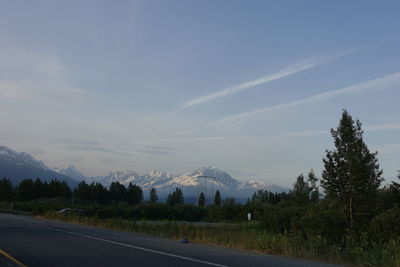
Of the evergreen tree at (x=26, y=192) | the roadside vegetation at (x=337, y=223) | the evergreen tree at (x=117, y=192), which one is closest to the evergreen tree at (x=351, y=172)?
the roadside vegetation at (x=337, y=223)

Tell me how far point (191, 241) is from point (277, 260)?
6.40 m

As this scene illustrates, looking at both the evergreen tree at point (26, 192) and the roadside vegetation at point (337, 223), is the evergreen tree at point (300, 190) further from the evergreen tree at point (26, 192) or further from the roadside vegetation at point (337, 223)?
the evergreen tree at point (26, 192)

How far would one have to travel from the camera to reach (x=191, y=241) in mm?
17500

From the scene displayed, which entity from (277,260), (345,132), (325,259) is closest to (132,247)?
(277,260)

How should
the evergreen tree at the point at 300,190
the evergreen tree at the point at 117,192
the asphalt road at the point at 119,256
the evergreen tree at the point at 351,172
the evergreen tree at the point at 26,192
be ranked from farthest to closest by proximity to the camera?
the evergreen tree at the point at 117,192 → the evergreen tree at the point at 26,192 → the evergreen tree at the point at 300,190 → the evergreen tree at the point at 351,172 → the asphalt road at the point at 119,256

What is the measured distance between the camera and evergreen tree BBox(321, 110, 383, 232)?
95.7 ft

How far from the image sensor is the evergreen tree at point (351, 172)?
29172 mm

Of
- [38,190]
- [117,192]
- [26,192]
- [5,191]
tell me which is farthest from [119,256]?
[117,192]

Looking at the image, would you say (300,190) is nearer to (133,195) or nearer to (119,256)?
(119,256)

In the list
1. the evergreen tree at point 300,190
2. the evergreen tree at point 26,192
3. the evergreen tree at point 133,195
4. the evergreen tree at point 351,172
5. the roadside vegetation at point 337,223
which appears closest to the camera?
the roadside vegetation at point 337,223

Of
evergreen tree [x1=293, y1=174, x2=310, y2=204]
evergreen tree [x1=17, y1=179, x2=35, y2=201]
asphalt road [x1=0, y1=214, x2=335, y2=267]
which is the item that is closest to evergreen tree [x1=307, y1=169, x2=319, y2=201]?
evergreen tree [x1=293, y1=174, x2=310, y2=204]

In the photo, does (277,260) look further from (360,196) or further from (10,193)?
(10,193)

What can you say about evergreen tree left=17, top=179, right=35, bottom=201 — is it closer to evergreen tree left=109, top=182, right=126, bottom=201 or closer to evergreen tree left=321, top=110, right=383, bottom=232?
evergreen tree left=109, top=182, right=126, bottom=201

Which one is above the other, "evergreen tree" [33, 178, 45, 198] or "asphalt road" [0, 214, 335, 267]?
"evergreen tree" [33, 178, 45, 198]
